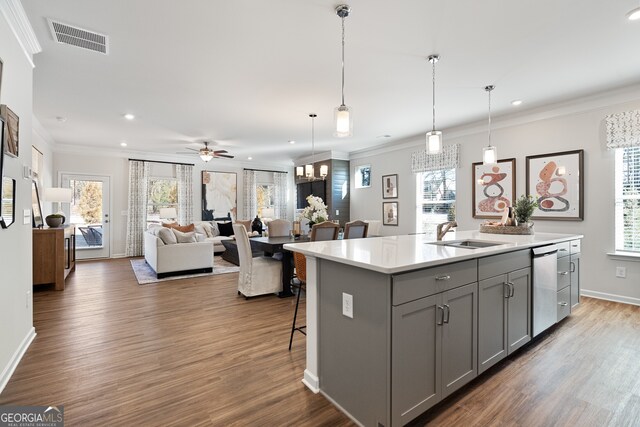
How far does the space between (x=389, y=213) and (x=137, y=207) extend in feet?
20.6

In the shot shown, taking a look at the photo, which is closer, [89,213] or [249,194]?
[89,213]

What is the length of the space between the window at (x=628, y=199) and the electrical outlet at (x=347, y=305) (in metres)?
4.27

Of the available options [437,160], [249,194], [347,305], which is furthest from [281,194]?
[347,305]

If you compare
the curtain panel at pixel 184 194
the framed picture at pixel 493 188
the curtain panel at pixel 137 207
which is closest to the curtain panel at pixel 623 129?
the framed picture at pixel 493 188

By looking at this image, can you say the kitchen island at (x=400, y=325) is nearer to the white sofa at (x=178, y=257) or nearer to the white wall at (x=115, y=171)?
the white sofa at (x=178, y=257)

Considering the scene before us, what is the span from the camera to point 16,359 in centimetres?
236

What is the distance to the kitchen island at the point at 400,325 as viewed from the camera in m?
1.58

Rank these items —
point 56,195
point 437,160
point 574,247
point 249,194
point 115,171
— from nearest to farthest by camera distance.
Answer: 1. point 574,247
2. point 56,195
3. point 437,160
4. point 115,171
5. point 249,194

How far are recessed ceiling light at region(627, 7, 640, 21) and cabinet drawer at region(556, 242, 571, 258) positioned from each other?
1.95 metres

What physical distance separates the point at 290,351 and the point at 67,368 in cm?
170

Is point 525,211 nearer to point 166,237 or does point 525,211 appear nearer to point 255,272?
point 255,272

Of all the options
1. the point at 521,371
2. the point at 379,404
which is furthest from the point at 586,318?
the point at 379,404

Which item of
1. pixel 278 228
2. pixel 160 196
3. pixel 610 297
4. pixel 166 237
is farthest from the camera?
pixel 160 196

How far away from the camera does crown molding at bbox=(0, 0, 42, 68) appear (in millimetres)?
2139
